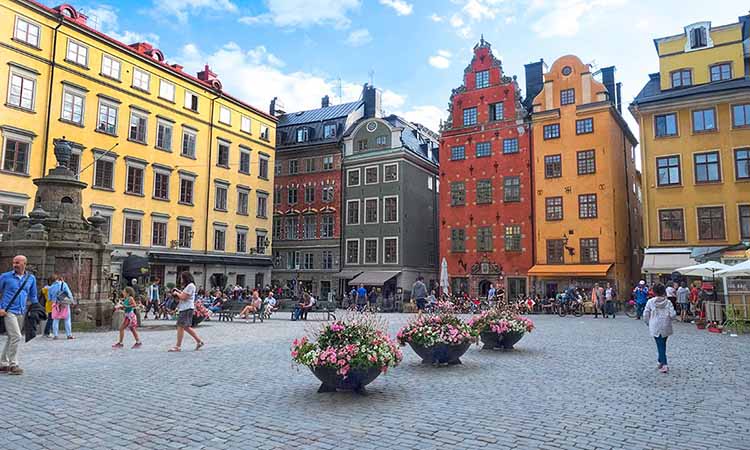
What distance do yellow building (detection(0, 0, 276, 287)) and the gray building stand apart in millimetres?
7340

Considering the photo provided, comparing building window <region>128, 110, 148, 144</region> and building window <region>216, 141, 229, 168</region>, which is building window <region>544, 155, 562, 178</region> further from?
building window <region>128, 110, 148, 144</region>

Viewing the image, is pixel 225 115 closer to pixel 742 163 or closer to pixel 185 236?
pixel 185 236

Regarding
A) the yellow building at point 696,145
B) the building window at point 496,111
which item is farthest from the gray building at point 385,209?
the yellow building at point 696,145

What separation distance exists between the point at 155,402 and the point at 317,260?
38.8 meters

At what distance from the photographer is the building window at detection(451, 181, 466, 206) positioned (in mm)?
40147

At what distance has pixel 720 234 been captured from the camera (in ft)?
101

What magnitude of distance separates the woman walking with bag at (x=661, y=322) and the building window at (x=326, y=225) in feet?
120

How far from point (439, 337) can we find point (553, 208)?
94.6ft

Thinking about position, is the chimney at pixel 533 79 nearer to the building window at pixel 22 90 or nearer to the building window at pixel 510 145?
the building window at pixel 510 145

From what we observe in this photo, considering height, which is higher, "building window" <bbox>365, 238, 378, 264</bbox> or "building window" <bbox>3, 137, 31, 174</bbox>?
"building window" <bbox>3, 137, 31, 174</bbox>

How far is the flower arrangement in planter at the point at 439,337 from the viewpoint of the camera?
1009 centimetres

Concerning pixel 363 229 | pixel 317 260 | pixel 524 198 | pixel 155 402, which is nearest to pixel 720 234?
pixel 524 198

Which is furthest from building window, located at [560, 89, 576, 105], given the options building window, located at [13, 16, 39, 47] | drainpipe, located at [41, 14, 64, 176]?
→ building window, located at [13, 16, 39, 47]

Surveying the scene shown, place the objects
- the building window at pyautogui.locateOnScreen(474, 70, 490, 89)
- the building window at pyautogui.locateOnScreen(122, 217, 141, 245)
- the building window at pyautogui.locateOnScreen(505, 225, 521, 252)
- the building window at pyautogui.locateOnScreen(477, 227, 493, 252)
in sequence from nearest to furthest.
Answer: the building window at pyautogui.locateOnScreen(122, 217, 141, 245) → the building window at pyautogui.locateOnScreen(505, 225, 521, 252) → the building window at pyautogui.locateOnScreen(477, 227, 493, 252) → the building window at pyautogui.locateOnScreen(474, 70, 490, 89)
